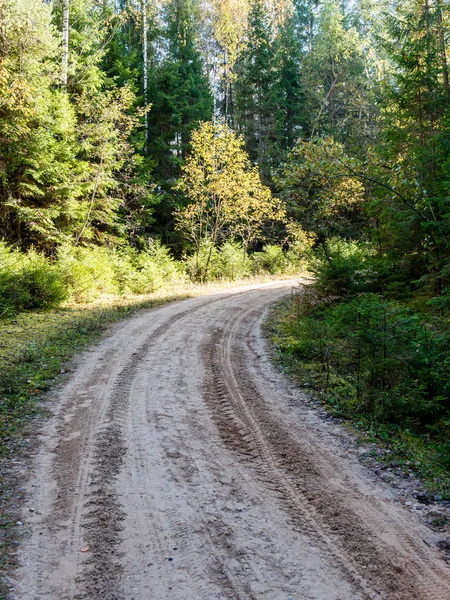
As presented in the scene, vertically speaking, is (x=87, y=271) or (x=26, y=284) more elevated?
(x=87, y=271)

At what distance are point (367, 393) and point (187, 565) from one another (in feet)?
12.8

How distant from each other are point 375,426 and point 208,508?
2.88 meters

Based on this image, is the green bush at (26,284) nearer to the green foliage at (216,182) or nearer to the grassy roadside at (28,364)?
the grassy roadside at (28,364)

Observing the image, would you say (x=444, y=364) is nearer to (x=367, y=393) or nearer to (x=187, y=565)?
(x=367, y=393)

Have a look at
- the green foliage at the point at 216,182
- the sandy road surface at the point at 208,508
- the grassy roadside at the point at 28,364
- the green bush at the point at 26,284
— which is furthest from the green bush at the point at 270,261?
the sandy road surface at the point at 208,508

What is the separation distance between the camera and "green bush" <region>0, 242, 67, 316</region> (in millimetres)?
11945

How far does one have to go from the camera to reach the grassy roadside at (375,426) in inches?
168

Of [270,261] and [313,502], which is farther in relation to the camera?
[270,261]

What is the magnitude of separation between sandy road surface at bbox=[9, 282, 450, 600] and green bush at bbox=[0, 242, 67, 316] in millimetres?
6695

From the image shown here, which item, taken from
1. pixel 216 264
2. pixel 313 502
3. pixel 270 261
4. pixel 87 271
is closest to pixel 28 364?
pixel 313 502

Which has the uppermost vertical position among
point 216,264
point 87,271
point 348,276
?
point 216,264

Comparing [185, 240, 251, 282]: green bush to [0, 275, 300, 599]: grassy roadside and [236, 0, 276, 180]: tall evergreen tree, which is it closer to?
[0, 275, 300, 599]: grassy roadside

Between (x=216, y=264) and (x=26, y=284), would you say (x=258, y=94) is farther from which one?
(x=26, y=284)

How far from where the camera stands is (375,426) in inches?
213
